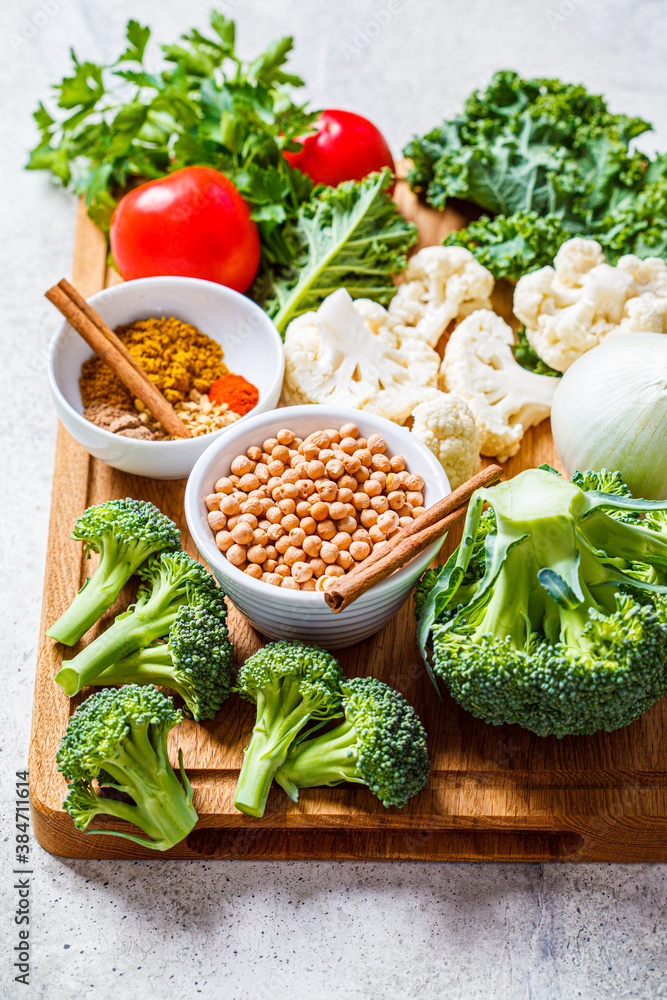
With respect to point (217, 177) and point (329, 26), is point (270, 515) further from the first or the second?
point (329, 26)

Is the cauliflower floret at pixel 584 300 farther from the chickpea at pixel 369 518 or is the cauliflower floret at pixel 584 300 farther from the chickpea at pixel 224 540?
the chickpea at pixel 224 540

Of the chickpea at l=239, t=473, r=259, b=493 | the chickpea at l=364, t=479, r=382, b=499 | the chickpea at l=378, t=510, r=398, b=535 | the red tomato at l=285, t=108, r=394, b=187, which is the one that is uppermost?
the red tomato at l=285, t=108, r=394, b=187

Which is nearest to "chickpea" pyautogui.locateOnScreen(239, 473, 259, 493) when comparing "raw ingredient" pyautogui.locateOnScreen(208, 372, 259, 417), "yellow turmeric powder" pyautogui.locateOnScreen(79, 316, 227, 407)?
"raw ingredient" pyautogui.locateOnScreen(208, 372, 259, 417)

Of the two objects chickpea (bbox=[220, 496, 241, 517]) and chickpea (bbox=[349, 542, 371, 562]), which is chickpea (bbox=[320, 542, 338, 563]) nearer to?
chickpea (bbox=[349, 542, 371, 562])

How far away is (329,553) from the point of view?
1693 millimetres

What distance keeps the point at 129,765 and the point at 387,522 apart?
0.66m

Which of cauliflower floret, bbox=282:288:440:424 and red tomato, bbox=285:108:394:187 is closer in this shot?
cauliflower floret, bbox=282:288:440:424

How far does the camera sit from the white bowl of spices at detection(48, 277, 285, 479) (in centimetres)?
197

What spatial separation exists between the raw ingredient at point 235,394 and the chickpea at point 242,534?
45 centimetres

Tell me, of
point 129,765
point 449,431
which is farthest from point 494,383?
point 129,765

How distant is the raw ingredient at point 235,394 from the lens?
2.07m

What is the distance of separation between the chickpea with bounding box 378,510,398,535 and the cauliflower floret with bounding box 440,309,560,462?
47cm

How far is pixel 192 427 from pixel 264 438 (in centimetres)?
27

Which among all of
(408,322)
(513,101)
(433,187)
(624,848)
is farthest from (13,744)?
(513,101)
